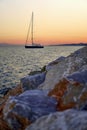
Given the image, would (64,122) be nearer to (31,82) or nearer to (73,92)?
(73,92)

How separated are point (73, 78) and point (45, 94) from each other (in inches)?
53.2

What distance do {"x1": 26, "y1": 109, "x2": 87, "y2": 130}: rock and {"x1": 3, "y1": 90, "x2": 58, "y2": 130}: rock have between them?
0.78 metres

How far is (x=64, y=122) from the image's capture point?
19.0 feet

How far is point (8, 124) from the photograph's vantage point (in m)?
7.38

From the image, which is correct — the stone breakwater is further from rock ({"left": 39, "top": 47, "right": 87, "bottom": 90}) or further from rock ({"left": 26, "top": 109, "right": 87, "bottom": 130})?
rock ({"left": 39, "top": 47, "right": 87, "bottom": 90})

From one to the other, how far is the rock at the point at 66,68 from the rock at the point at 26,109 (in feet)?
5.57

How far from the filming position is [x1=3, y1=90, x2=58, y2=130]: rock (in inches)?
277

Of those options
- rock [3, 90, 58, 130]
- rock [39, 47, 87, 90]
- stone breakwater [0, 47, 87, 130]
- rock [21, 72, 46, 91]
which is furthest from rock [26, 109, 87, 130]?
rock [21, 72, 46, 91]

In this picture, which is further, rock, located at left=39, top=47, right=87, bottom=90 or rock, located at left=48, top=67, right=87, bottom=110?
rock, located at left=39, top=47, right=87, bottom=90

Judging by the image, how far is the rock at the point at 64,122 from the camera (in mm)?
5479

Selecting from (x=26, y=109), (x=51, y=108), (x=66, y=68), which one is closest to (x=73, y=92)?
(x=51, y=108)

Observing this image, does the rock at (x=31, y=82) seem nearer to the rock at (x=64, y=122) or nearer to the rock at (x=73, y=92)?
the rock at (x=73, y=92)

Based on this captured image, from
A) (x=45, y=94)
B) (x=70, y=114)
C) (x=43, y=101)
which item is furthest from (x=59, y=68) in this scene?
(x=70, y=114)

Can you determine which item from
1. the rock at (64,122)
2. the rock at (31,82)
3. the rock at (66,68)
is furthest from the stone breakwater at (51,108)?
the rock at (31,82)
